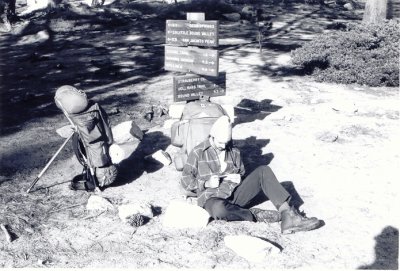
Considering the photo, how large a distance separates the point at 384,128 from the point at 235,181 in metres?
4.22

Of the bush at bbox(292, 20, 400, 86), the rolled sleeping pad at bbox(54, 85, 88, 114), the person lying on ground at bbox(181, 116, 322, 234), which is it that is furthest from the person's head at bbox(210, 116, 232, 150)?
the bush at bbox(292, 20, 400, 86)

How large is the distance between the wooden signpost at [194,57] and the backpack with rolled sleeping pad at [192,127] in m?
0.60

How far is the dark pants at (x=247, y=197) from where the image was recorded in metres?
4.93

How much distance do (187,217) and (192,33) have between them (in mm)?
3176

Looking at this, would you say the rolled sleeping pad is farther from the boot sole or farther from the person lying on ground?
the boot sole

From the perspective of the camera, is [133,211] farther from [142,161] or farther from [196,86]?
[196,86]

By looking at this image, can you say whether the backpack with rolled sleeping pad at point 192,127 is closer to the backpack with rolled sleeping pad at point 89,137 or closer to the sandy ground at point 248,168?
the sandy ground at point 248,168

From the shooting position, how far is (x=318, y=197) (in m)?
5.71

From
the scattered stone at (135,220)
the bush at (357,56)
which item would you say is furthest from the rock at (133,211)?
the bush at (357,56)

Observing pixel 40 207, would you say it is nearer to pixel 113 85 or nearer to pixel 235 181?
pixel 235 181

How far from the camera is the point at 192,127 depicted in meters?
6.07

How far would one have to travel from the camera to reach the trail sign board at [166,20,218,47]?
22.0 ft

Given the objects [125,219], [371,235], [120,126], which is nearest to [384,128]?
A: [371,235]

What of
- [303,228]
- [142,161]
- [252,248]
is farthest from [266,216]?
[142,161]
